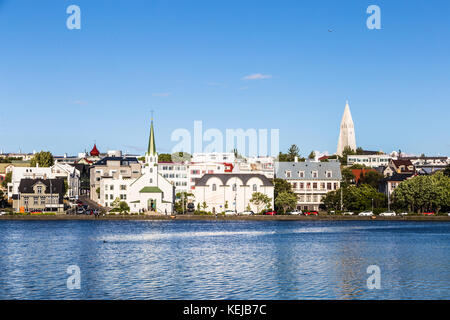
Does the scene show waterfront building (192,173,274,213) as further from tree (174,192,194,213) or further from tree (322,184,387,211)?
tree (322,184,387,211)

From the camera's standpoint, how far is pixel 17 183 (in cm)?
12606

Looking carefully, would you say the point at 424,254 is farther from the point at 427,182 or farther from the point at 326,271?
the point at 427,182

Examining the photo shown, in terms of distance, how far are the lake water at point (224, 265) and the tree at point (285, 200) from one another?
36.4 m

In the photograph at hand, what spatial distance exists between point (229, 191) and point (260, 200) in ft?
19.3

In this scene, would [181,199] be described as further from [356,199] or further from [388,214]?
[388,214]

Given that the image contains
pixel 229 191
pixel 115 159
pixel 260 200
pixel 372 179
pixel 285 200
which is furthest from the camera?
pixel 115 159

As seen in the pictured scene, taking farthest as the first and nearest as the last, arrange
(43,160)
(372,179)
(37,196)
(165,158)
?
(165,158) < (43,160) < (372,179) < (37,196)

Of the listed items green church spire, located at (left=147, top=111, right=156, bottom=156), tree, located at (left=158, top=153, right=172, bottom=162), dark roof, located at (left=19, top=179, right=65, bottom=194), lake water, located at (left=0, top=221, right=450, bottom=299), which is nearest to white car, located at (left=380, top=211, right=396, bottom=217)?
lake water, located at (left=0, top=221, right=450, bottom=299)

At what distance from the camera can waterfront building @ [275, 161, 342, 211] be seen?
121125 mm

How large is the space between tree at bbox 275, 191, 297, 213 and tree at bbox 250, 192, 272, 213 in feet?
6.83

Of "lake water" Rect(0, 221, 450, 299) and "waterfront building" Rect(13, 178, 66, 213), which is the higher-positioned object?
"waterfront building" Rect(13, 178, 66, 213)

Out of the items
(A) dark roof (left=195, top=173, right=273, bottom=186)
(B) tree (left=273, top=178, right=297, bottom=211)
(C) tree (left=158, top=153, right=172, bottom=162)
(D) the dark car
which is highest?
(C) tree (left=158, top=153, right=172, bottom=162)

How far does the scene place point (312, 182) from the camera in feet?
399

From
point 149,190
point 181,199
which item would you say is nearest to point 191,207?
point 181,199
